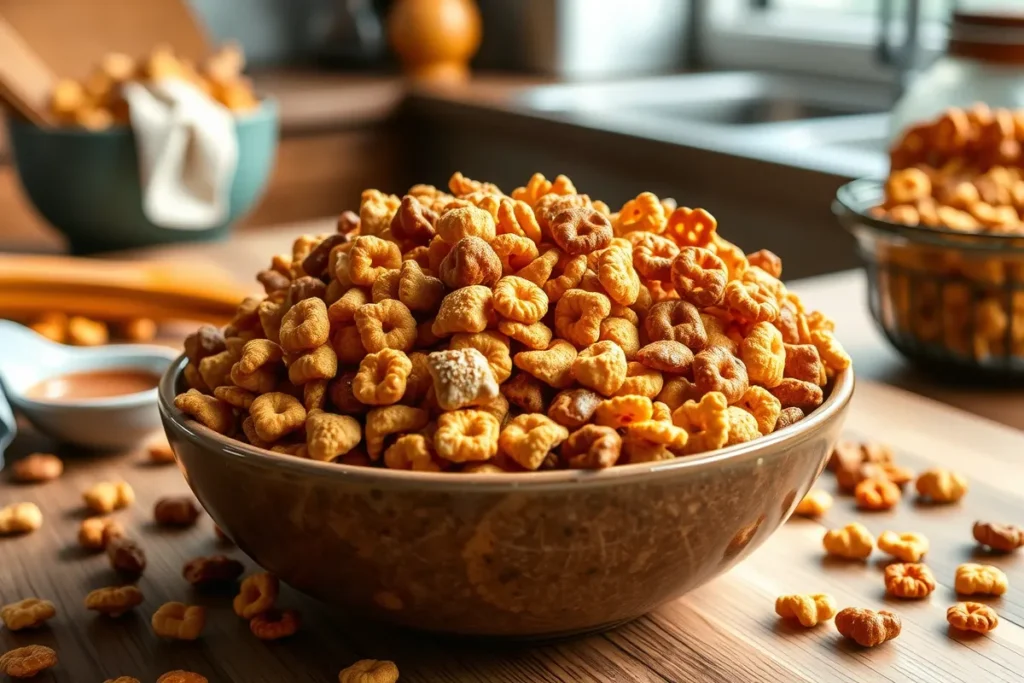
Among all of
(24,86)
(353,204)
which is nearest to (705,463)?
(24,86)

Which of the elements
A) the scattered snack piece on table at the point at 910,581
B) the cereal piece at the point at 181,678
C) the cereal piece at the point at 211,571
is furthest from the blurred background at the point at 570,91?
the cereal piece at the point at 181,678

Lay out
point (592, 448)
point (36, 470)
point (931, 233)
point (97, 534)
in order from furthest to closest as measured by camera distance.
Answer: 1. point (931, 233)
2. point (36, 470)
3. point (97, 534)
4. point (592, 448)

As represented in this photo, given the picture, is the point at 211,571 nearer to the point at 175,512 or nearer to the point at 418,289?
the point at 175,512

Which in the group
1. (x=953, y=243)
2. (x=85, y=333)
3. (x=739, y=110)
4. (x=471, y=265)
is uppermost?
(x=471, y=265)

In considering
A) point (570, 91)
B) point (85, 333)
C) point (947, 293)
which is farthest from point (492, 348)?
point (570, 91)

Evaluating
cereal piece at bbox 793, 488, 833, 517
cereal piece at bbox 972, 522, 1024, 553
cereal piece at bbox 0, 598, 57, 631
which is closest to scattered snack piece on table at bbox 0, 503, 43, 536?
cereal piece at bbox 0, 598, 57, 631

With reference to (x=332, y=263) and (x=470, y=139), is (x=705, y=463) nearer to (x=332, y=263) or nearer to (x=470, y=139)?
(x=332, y=263)
